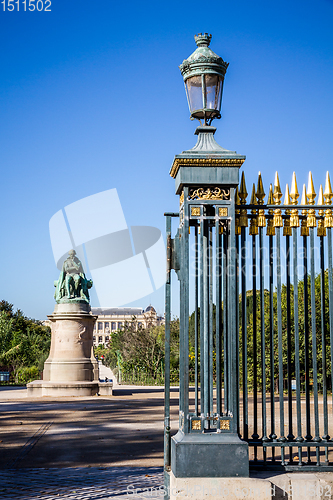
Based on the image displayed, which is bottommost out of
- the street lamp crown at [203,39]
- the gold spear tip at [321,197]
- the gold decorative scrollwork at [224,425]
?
the gold decorative scrollwork at [224,425]

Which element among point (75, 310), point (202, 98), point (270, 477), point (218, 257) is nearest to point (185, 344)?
point (218, 257)

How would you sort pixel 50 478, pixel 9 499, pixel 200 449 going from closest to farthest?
pixel 200 449 → pixel 9 499 → pixel 50 478

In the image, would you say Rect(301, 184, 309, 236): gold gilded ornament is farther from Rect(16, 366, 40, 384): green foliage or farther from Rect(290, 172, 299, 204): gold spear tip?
Rect(16, 366, 40, 384): green foliage

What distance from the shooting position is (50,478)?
7188 mm

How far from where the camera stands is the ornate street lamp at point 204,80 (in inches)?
219

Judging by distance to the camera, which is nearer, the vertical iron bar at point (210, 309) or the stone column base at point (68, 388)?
the vertical iron bar at point (210, 309)

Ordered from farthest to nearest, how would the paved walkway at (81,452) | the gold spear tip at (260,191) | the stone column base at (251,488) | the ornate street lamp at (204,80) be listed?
the paved walkway at (81,452)
the gold spear tip at (260,191)
the ornate street lamp at (204,80)
the stone column base at (251,488)

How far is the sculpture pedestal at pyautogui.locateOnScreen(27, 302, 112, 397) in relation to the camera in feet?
72.7

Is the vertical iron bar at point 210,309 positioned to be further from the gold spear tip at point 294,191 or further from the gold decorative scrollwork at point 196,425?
the gold spear tip at point 294,191

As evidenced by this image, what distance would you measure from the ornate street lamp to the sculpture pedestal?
18.1m

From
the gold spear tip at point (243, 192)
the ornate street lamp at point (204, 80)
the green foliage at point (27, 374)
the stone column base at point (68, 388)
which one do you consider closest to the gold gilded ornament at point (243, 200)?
the gold spear tip at point (243, 192)

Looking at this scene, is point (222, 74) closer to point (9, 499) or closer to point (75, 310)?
point (9, 499)

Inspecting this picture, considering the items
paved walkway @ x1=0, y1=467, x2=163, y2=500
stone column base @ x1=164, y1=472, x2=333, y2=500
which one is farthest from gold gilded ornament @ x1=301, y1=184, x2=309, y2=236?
paved walkway @ x1=0, y1=467, x2=163, y2=500

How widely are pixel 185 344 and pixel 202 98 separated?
8.26 ft
